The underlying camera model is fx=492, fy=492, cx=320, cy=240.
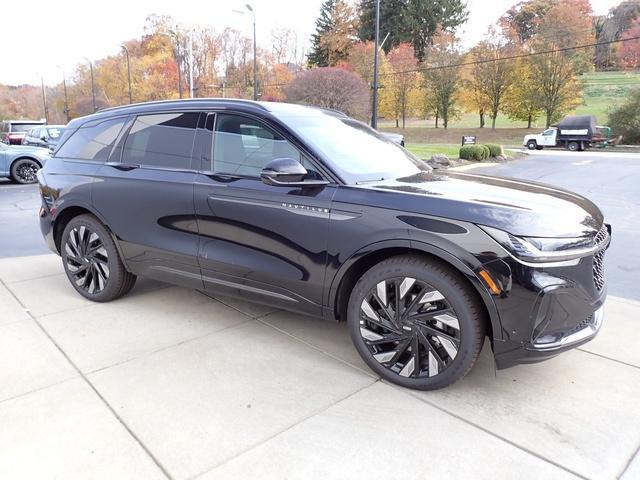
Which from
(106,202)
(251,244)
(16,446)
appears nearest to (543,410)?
(251,244)

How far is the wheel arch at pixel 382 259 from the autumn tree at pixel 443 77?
46.6 meters

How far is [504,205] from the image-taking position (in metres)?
2.65

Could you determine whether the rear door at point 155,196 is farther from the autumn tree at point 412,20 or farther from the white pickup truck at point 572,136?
the autumn tree at point 412,20

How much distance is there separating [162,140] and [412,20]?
65.8 m

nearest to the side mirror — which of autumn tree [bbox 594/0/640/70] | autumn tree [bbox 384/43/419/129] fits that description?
autumn tree [bbox 384/43/419/129]

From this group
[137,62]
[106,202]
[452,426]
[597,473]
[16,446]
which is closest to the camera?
[597,473]

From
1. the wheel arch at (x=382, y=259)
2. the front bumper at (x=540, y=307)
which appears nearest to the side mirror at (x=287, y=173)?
the wheel arch at (x=382, y=259)

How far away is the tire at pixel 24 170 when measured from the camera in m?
13.0

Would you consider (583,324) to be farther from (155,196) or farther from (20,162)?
(20,162)

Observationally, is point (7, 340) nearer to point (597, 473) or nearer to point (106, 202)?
point (106, 202)

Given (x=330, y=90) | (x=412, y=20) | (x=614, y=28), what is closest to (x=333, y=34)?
(x=412, y=20)

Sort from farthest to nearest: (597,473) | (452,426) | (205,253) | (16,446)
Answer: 1. (205,253)
2. (452,426)
3. (16,446)
4. (597,473)

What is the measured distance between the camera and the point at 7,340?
356 cm

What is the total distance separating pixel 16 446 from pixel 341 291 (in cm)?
188
